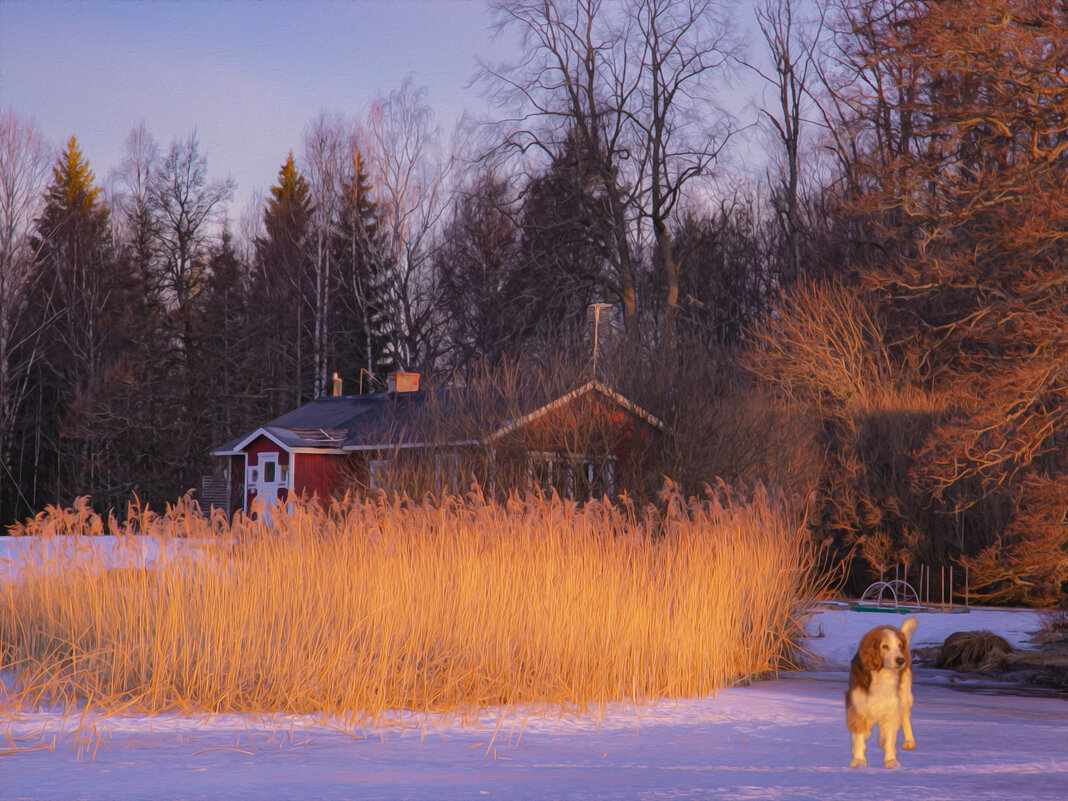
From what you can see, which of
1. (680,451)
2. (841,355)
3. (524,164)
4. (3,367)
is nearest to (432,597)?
(680,451)

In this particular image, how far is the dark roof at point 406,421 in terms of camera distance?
16.7 m

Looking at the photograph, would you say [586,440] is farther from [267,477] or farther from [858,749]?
[267,477]

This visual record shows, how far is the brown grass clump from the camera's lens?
35.1 ft

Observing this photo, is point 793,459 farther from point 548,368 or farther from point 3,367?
point 3,367

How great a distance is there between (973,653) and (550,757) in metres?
6.68

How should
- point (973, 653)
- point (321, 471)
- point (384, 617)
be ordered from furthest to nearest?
point (321, 471) < point (973, 653) < point (384, 617)

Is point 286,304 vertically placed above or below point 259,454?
above

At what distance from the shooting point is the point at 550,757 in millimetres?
5660

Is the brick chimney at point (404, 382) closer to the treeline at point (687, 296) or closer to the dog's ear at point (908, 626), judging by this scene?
the treeline at point (687, 296)

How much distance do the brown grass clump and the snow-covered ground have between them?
11.0ft

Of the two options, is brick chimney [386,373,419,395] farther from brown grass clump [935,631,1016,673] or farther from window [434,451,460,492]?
brown grass clump [935,631,1016,673]

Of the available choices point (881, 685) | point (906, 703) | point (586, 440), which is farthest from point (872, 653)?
point (586, 440)

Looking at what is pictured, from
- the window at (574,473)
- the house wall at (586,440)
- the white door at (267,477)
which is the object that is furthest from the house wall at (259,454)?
the window at (574,473)

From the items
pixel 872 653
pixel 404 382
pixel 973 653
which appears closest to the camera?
pixel 872 653
